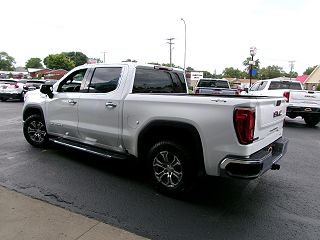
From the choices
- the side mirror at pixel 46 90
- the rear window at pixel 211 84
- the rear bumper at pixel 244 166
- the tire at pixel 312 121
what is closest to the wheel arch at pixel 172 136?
the rear bumper at pixel 244 166

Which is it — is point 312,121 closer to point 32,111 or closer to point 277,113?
point 277,113

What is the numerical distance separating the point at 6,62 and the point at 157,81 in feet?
541

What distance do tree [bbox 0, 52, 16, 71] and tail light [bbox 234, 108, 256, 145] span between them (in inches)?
6370

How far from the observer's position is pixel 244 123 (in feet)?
12.6

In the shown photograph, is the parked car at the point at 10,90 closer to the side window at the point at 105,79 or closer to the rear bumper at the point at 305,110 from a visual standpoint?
the rear bumper at the point at 305,110

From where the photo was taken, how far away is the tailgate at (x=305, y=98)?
39.1 ft

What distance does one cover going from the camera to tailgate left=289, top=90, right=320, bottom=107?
469 inches

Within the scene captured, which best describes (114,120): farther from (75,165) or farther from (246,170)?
(246,170)

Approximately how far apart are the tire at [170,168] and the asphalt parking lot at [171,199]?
169mm

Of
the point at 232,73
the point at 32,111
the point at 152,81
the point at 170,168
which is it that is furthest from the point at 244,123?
the point at 232,73

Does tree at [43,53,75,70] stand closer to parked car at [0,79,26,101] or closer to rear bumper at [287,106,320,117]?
parked car at [0,79,26,101]

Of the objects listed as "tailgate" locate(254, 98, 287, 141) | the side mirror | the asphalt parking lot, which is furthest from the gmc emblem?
the side mirror

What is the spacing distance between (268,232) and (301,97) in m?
9.40

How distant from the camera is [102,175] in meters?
5.46
